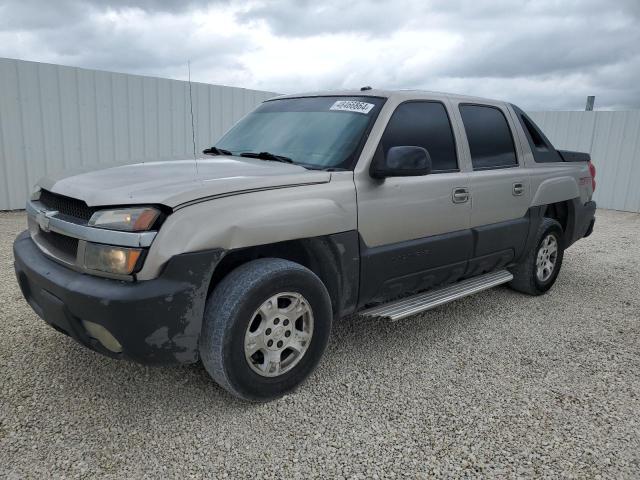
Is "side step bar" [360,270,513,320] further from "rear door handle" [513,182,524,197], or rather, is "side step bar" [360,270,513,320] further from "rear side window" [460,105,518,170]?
"rear side window" [460,105,518,170]

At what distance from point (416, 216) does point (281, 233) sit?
1.09 m

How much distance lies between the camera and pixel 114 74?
28.7 feet

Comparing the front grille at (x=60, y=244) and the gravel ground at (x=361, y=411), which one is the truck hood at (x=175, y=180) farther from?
the gravel ground at (x=361, y=411)

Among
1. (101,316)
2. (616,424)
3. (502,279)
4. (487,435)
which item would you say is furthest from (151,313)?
(502,279)

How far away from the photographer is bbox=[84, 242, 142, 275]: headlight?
2160 mm

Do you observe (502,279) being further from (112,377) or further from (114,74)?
(114,74)

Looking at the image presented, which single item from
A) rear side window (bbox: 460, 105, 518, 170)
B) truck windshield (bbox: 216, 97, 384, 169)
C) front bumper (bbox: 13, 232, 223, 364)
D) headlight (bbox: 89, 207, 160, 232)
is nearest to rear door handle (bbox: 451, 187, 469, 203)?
rear side window (bbox: 460, 105, 518, 170)

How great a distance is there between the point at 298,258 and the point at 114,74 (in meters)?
7.55

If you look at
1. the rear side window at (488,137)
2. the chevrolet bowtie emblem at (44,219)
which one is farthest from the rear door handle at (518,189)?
the chevrolet bowtie emblem at (44,219)

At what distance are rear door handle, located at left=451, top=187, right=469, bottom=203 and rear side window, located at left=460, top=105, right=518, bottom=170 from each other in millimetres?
278

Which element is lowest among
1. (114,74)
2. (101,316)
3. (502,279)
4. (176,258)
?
(502,279)

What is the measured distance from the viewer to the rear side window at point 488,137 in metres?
3.79

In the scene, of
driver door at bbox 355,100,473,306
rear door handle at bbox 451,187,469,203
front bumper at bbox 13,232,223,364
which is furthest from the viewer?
rear door handle at bbox 451,187,469,203

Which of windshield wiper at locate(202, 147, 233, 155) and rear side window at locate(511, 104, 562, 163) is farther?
rear side window at locate(511, 104, 562, 163)
